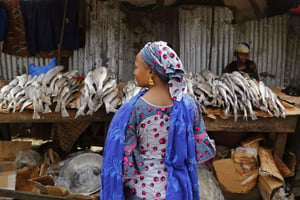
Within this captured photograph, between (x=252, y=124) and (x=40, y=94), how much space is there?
3.00m

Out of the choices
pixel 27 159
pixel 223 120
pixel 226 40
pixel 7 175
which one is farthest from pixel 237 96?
pixel 7 175

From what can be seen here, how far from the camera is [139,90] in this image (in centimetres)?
417

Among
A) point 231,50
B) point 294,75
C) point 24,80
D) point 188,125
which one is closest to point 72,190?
point 24,80

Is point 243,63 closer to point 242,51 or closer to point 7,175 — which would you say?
point 242,51

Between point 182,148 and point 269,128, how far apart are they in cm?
239

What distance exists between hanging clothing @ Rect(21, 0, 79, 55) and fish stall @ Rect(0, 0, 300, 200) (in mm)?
43

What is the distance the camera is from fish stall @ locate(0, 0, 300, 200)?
409 centimetres

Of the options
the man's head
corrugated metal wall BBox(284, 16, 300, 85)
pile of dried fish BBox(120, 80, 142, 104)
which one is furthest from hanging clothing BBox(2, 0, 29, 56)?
corrugated metal wall BBox(284, 16, 300, 85)

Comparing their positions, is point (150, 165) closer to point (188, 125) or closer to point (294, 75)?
point (188, 125)

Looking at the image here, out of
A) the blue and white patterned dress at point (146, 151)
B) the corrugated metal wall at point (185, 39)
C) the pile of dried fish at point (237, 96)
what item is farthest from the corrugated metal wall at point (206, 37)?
the blue and white patterned dress at point (146, 151)

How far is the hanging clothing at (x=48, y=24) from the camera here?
5.77 m

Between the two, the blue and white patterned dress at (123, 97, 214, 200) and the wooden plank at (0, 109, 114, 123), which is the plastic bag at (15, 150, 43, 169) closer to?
the wooden plank at (0, 109, 114, 123)

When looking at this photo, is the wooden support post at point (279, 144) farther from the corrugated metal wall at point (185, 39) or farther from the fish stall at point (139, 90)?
the corrugated metal wall at point (185, 39)

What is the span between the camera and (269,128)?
4.14 meters
